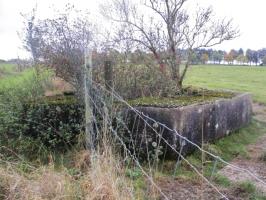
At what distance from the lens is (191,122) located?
7570mm

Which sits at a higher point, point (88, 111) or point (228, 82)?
point (88, 111)

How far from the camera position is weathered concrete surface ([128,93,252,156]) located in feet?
23.5

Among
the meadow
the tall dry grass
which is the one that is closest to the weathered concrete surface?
the meadow

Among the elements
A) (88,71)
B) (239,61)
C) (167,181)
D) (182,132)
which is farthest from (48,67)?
(239,61)

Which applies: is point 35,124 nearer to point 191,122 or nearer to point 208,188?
point 191,122

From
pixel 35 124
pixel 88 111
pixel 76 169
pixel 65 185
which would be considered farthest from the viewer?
pixel 35 124

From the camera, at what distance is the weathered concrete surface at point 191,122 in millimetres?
7156

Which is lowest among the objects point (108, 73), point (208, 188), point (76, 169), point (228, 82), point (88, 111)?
point (228, 82)

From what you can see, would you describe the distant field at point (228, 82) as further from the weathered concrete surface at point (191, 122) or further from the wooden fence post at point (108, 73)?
the wooden fence post at point (108, 73)

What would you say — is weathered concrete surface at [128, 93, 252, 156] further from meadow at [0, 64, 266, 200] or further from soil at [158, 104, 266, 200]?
soil at [158, 104, 266, 200]

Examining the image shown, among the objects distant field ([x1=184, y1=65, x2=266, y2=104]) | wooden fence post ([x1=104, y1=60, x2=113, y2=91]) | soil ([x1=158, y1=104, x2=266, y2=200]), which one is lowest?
distant field ([x1=184, y1=65, x2=266, y2=104])

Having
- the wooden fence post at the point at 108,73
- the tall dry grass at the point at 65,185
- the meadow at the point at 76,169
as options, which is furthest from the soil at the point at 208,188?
the wooden fence post at the point at 108,73

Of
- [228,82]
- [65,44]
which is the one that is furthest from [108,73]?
[228,82]

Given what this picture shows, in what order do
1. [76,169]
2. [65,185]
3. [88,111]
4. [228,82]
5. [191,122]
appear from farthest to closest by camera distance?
[228,82]
[191,122]
[88,111]
[76,169]
[65,185]
